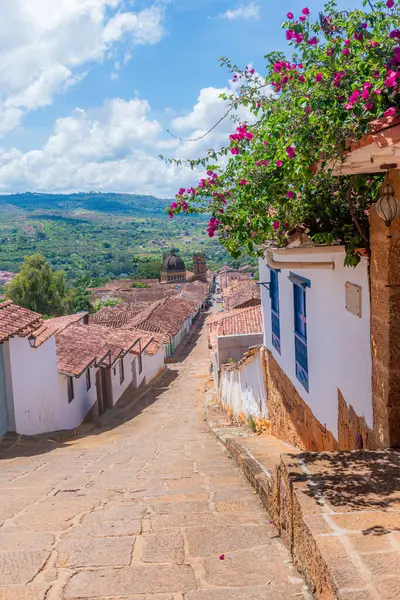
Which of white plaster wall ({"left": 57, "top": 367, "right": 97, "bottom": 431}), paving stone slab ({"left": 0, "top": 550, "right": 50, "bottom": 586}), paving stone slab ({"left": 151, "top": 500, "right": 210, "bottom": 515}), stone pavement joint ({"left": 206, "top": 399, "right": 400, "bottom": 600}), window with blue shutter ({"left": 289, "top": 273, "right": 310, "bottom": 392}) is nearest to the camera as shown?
stone pavement joint ({"left": 206, "top": 399, "right": 400, "bottom": 600})

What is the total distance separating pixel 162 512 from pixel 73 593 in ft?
4.70

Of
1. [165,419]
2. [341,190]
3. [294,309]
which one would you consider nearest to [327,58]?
[341,190]

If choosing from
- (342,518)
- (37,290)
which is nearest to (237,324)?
(342,518)

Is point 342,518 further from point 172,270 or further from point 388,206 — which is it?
point 172,270

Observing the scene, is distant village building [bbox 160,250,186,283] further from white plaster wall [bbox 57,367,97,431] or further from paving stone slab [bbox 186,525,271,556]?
paving stone slab [bbox 186,525,271,556]

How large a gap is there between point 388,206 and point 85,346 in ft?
42.6

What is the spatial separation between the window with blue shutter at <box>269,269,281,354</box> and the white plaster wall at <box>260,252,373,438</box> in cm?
103

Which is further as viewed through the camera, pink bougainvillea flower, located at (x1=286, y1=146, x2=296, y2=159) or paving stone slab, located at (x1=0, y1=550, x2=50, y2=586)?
pink bougainvillea flower, located at (x1=286, y1=146, x2=296, y2=159)

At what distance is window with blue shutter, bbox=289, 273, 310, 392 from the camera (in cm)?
684

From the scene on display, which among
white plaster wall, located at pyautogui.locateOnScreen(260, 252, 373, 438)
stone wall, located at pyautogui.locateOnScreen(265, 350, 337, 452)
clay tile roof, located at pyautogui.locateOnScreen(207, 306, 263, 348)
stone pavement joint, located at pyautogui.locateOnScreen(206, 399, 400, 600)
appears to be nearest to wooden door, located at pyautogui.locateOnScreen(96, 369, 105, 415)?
clay tile roof, located at pyautogui.locateOnScreen(207, 306, 263, 348)

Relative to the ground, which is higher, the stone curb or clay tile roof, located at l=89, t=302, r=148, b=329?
the stone curb

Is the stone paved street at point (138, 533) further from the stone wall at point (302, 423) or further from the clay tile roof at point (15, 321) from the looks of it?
the clay tile roof at point (15, 321)

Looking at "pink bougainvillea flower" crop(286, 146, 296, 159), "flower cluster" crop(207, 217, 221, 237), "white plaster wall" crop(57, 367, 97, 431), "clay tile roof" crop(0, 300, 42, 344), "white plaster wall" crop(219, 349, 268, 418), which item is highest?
"pink bougainvillea flower" crop(286, 146, 296, 159)

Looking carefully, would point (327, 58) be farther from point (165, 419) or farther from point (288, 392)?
point (165, 419)
